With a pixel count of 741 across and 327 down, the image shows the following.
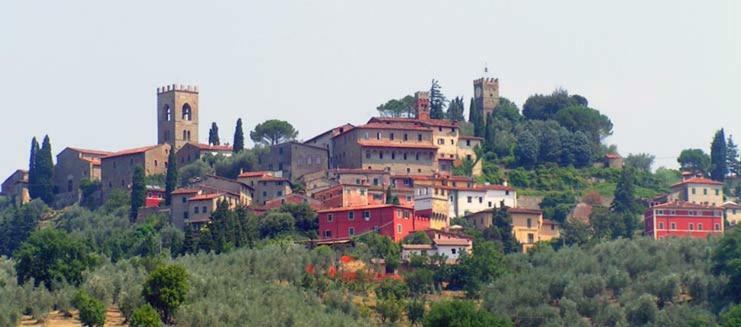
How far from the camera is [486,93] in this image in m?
114

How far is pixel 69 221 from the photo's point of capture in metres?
93.4

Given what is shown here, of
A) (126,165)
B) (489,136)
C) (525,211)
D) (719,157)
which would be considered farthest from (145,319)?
(719,157)

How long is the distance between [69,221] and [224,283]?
982 inches

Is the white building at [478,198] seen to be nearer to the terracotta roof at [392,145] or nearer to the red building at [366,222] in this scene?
the terracotta roof at [392,145]

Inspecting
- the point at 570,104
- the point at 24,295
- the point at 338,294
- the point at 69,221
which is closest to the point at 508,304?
the point at 338,294

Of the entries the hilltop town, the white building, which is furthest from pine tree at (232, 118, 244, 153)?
the white building

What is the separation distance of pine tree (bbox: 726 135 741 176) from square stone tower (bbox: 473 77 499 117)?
1614 centimetres

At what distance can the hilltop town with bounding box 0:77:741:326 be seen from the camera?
74875 mm

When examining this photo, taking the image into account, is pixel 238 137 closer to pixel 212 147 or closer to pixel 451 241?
pixel 212 147

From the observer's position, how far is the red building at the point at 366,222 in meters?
82.4

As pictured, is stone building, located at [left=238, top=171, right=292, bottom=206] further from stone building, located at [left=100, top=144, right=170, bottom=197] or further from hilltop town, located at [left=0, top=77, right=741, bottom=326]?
stone building, located at [left=100, top=144, right=170, bottom=197]

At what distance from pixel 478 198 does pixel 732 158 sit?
18770 millimetres

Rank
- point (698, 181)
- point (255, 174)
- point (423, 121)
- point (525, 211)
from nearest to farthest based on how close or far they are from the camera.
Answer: point (525, 211) < point (255, 174) < point (698, 181) < point (423, 121)

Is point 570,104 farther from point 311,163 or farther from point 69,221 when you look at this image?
point 69,221
